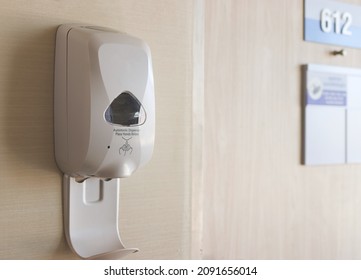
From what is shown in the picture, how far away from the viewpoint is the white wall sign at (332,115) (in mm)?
1416

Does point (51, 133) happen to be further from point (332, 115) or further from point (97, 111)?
point (332, 115)

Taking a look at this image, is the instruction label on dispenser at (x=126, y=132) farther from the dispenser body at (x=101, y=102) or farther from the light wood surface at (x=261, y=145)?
the light wood surface at (x=261, y=145)

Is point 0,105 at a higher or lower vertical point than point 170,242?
higher

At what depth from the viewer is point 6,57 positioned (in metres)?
0.80

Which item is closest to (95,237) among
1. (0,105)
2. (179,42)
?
(0,105)

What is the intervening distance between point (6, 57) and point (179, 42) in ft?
1.10

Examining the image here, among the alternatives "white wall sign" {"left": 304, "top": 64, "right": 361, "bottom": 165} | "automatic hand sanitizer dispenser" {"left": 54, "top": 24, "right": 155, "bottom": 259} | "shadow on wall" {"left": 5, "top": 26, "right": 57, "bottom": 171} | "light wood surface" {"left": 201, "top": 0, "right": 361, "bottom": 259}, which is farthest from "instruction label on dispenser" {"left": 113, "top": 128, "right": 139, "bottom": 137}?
"white wall sign" {"left": 304, "top": 64, "right": 361, "bottom": 165}

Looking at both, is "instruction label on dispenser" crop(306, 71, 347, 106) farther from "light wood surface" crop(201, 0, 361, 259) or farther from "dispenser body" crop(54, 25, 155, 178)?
"dispenser body" crop(54, 25, 155, 178)

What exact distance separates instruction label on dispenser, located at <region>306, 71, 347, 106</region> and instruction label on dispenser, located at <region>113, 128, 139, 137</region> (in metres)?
0.74

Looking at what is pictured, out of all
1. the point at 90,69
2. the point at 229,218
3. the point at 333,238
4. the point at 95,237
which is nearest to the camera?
the point at 90,69

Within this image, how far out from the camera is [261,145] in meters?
1.34

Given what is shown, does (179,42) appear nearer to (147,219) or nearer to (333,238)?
(147,219)

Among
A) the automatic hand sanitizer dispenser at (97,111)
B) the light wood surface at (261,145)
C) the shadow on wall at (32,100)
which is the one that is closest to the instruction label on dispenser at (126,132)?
the automatic hand sanitizer dispenser at (97,111)

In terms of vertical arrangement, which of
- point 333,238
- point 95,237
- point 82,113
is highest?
point 82,113
